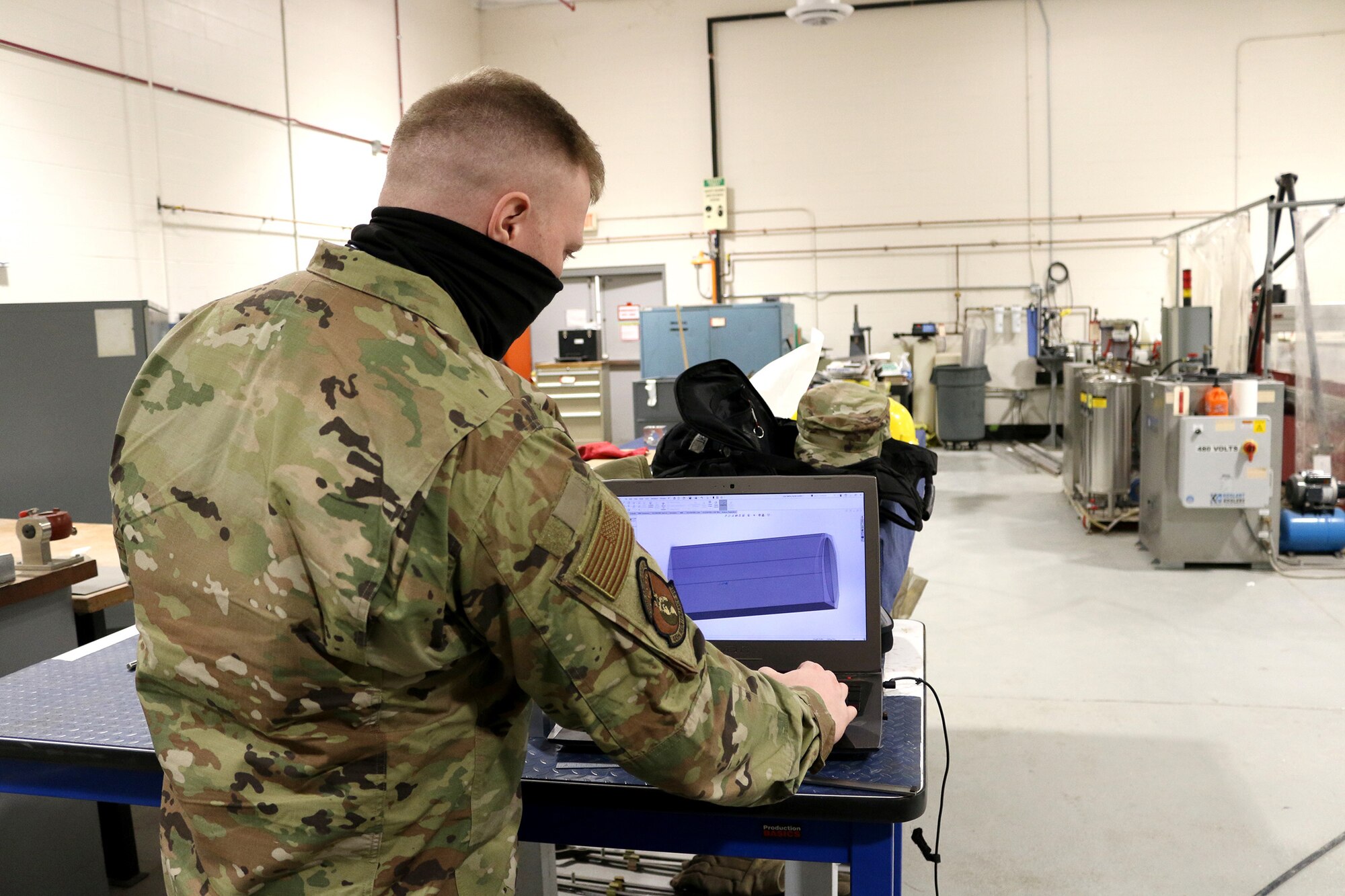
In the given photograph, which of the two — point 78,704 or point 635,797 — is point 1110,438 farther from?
point 78,704

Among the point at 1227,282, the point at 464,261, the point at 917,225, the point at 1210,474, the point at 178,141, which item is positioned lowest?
the point at 1210,474

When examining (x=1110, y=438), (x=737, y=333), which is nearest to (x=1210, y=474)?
(x=1110, y=438)

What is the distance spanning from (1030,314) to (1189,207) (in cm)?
158

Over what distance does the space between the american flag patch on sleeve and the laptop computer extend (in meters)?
0.53

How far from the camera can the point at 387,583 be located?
756 millimetres

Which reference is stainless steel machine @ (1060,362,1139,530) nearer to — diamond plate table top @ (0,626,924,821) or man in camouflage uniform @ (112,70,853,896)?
diamond plate table top @ (0,626,924,821)

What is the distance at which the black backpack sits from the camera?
1683 millimetres

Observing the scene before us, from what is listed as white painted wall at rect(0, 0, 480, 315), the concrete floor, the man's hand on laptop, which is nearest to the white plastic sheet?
the concrete floor

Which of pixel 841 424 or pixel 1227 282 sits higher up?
pixel 1227 282

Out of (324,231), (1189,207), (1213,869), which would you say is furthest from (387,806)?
(1189,207)

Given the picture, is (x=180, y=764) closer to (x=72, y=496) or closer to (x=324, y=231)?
(x=72, y=496)

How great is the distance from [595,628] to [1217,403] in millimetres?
4389

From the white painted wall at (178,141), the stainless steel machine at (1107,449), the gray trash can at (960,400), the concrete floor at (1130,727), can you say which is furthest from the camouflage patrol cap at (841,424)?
the gray trash can at (960,400)

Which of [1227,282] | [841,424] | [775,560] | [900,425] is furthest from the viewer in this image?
[1227,282]
